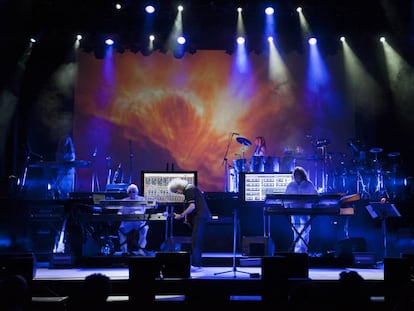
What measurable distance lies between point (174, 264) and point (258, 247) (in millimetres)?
2340

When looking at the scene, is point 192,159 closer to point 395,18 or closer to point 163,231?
point 163,231

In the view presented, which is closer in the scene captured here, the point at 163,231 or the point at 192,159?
the point at 163,231

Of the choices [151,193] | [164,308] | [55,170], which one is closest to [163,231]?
[151,193]

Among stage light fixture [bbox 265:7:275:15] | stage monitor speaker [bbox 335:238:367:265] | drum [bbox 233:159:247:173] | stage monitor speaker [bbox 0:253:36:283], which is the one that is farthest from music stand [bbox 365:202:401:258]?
stage light fixture [bbox 265:7:275:15]

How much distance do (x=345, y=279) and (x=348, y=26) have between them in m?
9.75

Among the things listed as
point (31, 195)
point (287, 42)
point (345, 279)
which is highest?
point (287, 42)

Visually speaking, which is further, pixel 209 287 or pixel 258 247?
pixel 258 247

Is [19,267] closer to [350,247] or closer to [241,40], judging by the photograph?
[350,247]

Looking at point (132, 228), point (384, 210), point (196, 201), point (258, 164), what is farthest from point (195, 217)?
point (258, 164)

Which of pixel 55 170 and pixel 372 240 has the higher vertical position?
pixel 55 170

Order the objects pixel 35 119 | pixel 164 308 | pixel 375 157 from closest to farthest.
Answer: pixel 164 308 → pixel 375 157 → pixel 35 119

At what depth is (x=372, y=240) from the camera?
10.4m

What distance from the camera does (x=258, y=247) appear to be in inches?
334

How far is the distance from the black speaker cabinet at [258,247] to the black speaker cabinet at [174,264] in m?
2.19
